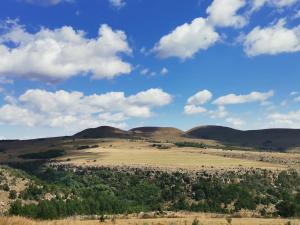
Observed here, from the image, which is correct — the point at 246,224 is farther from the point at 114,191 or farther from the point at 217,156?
the point at 217,156

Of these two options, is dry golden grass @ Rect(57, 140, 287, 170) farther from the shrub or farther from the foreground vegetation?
the shrub

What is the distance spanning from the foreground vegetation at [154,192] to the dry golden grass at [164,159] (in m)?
6.99

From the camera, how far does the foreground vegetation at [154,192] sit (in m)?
56.0

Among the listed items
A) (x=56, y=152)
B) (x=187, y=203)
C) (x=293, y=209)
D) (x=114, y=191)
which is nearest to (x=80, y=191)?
(x=114, y=191)

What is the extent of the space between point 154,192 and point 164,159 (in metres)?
A: 30.7

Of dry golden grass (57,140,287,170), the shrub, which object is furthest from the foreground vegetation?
dry golden grass (57,140,287,170)

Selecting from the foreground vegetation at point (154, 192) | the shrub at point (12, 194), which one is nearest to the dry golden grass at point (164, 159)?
the foreground vegetation at point (154, 192)

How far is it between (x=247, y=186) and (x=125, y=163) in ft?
96.0

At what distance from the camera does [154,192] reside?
2896 inches

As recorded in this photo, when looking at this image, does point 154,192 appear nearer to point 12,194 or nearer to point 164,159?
point 12,194

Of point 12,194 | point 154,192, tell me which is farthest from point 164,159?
point 12,194

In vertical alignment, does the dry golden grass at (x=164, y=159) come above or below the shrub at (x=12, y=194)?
above

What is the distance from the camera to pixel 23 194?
5919 cm

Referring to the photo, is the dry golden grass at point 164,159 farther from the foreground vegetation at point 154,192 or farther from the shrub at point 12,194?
the shrub at point 12,194
